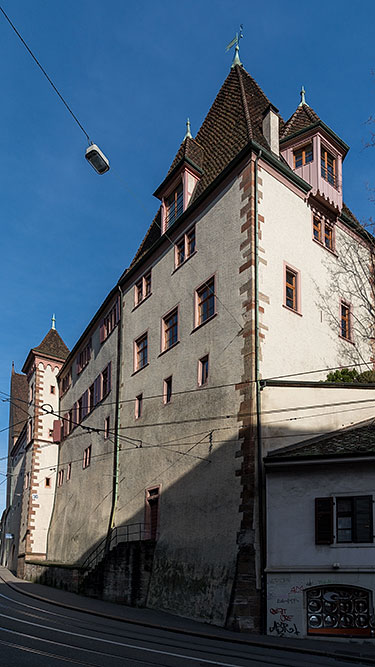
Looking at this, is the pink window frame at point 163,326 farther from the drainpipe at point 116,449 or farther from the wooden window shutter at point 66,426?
the wooden window shutter at point 66,426

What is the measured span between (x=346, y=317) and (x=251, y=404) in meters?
7.88

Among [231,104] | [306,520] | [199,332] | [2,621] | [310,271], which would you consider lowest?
[2,621]

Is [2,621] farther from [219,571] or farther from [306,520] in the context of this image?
[306,520]

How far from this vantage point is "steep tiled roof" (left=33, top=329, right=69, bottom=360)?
5184cm

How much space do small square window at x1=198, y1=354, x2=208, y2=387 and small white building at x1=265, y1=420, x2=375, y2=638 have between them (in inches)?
208

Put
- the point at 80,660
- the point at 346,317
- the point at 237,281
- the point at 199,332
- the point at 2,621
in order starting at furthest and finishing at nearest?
1. the point at 346,317
2. the point at 199,332
3. the point at 237,281
4. the point at 2,621
5. the point at 80,660

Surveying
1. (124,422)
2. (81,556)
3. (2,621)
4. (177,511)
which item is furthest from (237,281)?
(81,556)

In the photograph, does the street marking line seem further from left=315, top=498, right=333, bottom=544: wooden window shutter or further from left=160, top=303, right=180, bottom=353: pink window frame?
left=160, top=303, right=180, bottom=353: pink window frame

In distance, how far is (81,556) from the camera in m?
34.8

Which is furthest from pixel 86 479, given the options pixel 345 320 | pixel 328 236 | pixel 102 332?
pixel 328 236

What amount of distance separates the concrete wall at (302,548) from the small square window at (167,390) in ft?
25.4

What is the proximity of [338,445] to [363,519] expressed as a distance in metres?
2.21

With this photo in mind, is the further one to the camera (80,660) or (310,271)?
(310,271)

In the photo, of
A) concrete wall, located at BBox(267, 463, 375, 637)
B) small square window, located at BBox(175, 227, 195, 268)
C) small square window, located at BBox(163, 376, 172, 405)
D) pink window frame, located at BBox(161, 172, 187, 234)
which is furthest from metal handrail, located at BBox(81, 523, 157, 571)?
pink window frame, located at BBox(161, 172, 187, 234)
